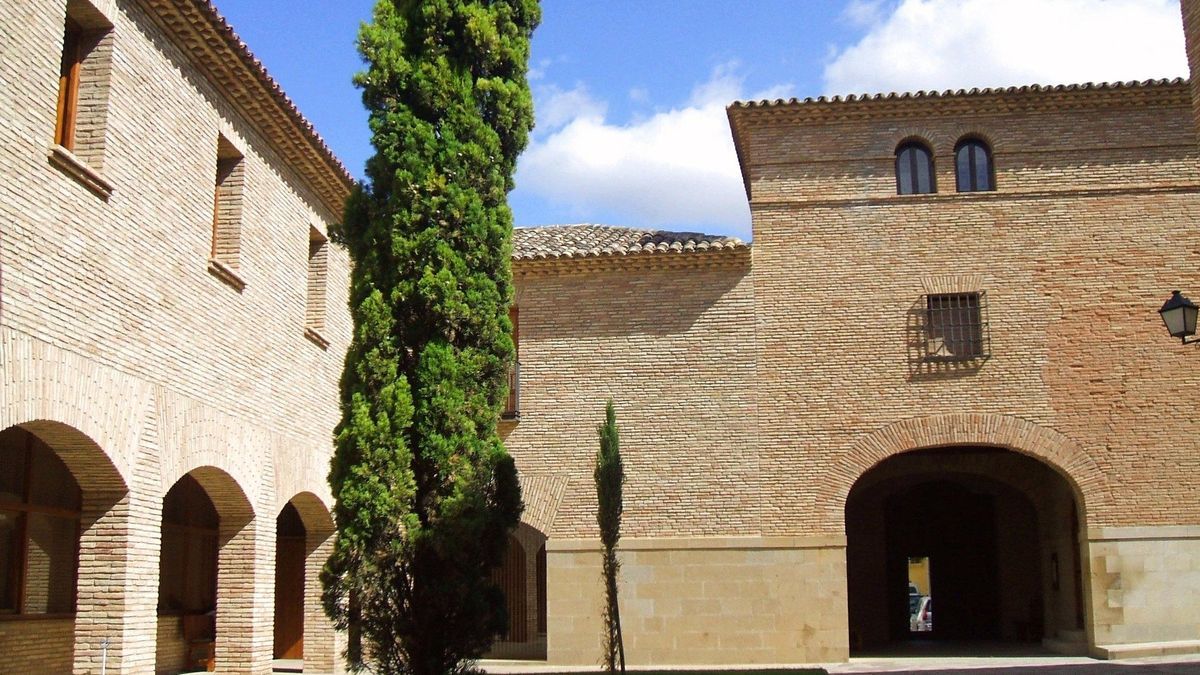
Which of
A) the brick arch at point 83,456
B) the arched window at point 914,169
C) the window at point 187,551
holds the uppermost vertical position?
the arched window at point 914,169

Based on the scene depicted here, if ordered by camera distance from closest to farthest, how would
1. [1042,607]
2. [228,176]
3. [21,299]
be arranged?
[21,299] < [228,176] < [1042,607]

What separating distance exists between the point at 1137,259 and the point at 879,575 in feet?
27.1

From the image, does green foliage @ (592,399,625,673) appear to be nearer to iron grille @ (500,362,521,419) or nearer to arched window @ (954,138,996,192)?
iron grille @ (500,362,521,419)

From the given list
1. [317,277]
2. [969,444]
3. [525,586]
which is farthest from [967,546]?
[317,277]

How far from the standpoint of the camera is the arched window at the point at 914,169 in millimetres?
17312

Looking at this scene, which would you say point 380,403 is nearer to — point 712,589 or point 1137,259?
point 712,589

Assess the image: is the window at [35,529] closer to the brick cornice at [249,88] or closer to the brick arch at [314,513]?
the brick arch at [314,513]

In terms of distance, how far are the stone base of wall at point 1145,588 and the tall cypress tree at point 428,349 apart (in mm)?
9921

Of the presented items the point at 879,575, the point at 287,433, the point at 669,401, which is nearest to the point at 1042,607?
the point at 879,575

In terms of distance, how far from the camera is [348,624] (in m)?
8.91

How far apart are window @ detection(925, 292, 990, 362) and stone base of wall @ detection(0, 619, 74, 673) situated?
1105 centimetres

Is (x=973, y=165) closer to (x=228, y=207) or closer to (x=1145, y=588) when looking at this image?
(x=1145, y=588)

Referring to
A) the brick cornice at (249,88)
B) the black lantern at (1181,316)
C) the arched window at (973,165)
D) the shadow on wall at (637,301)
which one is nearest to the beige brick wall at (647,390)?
the shadow on wall at (637,301)

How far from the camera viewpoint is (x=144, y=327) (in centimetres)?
1017
